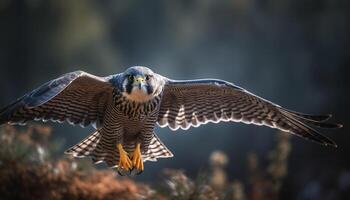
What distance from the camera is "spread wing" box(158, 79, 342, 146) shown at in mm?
5984

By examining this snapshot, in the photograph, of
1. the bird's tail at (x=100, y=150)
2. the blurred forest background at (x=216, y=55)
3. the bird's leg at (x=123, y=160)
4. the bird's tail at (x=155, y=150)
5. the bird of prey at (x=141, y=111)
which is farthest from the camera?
the blurred forest background at (x=216, y=55)

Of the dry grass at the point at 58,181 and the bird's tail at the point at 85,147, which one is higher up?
the bird's tail at the point at 85,147

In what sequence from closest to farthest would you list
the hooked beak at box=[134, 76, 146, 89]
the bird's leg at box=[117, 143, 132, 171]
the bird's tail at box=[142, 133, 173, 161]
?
the hooked beak at box=[134, 76, 146, 89] → the bird's leg at box=[117, 143, 132, 171] → the bird's tail at box=[142, 133, 173, 161]

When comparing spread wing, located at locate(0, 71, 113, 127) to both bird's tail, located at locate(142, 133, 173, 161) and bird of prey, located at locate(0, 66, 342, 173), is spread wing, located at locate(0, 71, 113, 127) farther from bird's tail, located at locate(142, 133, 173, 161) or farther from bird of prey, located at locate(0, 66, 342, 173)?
bird's tail, located at locate(142, 133, 173, 161)

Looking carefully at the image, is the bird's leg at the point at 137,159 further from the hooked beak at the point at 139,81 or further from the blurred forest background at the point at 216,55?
the blurred forest background at the point at 216,55

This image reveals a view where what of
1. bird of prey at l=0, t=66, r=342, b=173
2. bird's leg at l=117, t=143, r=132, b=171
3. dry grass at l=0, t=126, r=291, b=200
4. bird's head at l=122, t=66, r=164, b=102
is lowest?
dry grass at l=0, t=126, r=291, b=200

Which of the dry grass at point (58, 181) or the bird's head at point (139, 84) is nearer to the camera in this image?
the bird's head at point (139, 84)

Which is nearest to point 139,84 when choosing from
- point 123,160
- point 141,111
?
point 141,111

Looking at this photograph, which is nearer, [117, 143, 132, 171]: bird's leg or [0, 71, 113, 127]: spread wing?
[0, 71, 113, 127]: spread wing

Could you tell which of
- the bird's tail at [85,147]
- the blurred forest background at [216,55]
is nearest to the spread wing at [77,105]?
the bird's tail at [85,147]

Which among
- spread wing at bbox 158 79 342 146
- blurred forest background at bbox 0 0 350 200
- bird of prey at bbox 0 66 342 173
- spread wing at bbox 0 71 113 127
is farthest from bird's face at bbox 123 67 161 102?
blurred forest background at bbox 0 0 350 200

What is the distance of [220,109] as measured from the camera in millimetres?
6387

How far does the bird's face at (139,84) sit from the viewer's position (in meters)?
5.47

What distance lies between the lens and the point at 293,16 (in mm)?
12227
